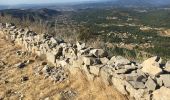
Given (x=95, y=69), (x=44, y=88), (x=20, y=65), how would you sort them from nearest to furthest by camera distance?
(x=95, y=69), (x=44, y=88), (x=20, y=65)

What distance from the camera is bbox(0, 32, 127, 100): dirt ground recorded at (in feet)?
26.5

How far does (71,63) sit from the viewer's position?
32.0 ft

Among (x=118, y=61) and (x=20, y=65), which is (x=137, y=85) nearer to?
(x=118, y=61)

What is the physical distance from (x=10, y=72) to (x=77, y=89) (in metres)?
3.30

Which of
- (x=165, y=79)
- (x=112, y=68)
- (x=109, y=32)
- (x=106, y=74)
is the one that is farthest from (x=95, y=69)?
(x=109, y=32)

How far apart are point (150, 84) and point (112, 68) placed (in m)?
1.34

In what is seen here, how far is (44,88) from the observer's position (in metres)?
9.27

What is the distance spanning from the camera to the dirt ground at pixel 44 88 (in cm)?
808

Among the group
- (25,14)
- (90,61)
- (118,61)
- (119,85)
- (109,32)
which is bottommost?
(109,32)

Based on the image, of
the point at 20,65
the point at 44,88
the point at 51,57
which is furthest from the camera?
the point at 20,65

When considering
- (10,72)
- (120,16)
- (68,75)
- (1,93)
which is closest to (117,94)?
(68,75)

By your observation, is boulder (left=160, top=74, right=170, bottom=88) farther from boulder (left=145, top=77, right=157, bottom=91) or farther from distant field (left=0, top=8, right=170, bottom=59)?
distant field (left=0, top=8, right=170, bottom=59)

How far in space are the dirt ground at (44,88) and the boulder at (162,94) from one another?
0.99 meters

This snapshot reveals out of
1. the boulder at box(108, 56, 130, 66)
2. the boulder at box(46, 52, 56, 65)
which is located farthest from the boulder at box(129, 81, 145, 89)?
the boulder at box(46, 52, 56, 65)
